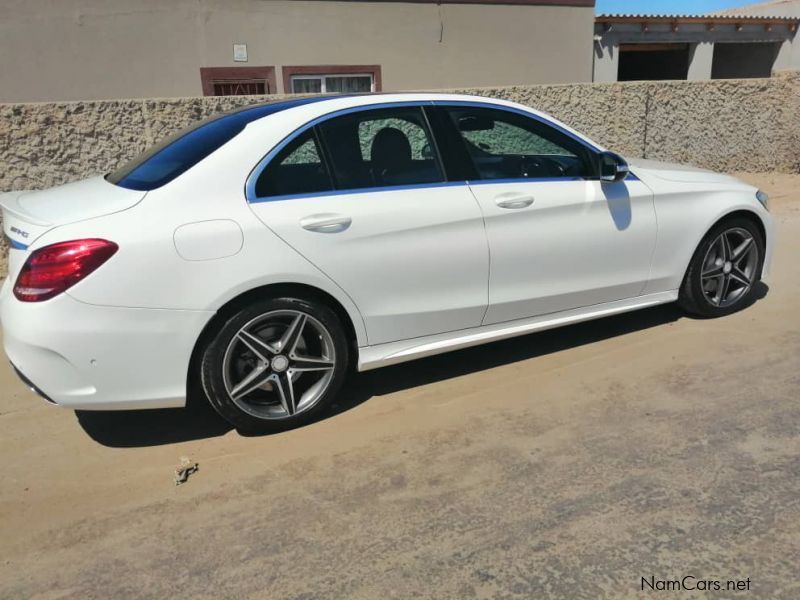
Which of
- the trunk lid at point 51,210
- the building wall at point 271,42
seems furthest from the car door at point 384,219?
the building wall at point 271,42

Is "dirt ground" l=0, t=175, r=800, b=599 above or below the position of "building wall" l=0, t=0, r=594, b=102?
below

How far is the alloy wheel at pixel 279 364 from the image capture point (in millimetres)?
3492

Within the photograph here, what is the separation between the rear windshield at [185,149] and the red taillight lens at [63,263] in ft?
1.45

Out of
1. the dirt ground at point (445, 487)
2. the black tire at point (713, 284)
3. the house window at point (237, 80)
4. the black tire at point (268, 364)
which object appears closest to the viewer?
the dirt ground at point (445, 487)

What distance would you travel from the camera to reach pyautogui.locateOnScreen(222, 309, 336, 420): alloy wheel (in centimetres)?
349

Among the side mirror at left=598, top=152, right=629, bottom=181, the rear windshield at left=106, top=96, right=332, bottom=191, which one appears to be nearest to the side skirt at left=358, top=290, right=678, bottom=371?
the side mirror at left=598, top=152, right=629, bottom=181

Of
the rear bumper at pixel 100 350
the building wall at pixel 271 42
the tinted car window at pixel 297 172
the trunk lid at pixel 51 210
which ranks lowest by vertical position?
the rear bumper at pixel 100 350

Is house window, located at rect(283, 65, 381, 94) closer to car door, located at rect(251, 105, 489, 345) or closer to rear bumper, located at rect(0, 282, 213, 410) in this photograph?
car door, located at rect(251, 105, 489, 345)

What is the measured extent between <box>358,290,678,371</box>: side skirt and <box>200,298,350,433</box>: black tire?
0.65 feet

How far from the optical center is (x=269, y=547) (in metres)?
2.79

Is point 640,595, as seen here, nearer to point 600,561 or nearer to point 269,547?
point 600,561

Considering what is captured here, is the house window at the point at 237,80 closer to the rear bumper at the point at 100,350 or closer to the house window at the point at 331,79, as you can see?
the house window at the point at 331,79

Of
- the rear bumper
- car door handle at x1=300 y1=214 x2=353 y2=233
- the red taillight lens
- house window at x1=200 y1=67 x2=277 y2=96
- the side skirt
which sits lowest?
the side skirt

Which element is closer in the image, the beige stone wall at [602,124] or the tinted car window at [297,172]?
the tinted car window at [297,172]
